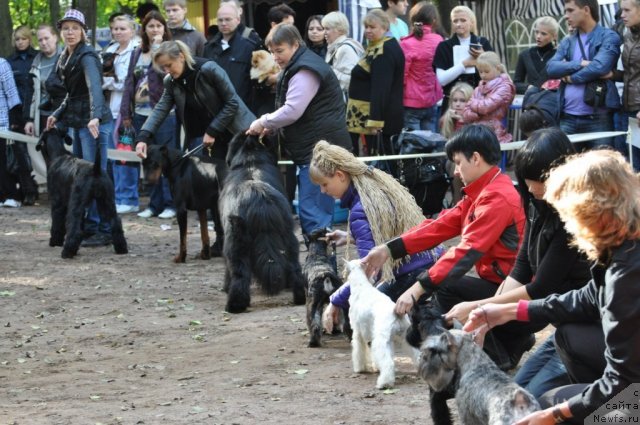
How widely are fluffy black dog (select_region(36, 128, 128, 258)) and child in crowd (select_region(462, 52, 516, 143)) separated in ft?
12.6

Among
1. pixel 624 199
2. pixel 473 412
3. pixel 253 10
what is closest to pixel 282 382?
pixel 473 412

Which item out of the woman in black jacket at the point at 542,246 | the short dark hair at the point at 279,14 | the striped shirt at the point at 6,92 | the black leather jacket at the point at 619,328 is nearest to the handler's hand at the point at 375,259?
the woman in black jacket at the point at 542,246

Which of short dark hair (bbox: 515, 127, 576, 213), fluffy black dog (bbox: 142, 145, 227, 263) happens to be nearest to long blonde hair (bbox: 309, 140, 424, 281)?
short dark hair (bbox: 515, 127, 576, 213)

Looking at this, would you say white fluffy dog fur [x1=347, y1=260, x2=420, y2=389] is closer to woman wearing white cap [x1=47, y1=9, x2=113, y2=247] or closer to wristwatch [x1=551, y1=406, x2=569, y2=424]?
wristwatch [x1=551, y1=406, x2=569, y2=424]

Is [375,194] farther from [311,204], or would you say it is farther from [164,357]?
[311,204]

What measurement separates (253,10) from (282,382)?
502 inches

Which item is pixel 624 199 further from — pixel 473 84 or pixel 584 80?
pixel 473 84

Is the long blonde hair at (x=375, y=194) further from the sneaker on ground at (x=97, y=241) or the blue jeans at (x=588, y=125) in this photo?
the sneaker on ground at (x=97, y=241)

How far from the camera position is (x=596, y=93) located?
405 inches

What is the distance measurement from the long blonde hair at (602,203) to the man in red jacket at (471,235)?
6.31 feet

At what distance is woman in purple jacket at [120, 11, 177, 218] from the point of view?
12930 mm

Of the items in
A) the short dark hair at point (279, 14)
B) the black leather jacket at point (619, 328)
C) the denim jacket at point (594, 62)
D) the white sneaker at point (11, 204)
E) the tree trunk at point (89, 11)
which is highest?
the tree trunk at point (89, 11)

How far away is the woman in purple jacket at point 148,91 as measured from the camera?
1293 cm

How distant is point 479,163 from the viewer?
19.4ft
